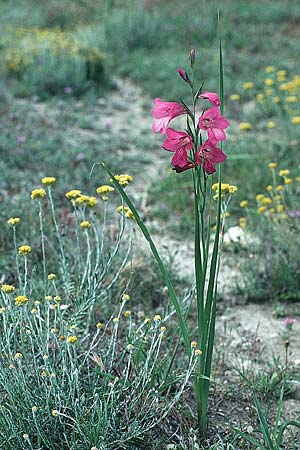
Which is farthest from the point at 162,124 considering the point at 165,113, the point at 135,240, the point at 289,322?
the point at 135,240

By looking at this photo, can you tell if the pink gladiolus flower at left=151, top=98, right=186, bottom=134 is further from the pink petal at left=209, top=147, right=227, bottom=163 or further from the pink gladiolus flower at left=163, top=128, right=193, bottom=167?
the pink petal at left=209, top=147, right=227, bottom=163

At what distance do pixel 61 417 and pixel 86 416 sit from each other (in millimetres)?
88

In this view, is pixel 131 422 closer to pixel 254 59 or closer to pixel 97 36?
pixel 254 59

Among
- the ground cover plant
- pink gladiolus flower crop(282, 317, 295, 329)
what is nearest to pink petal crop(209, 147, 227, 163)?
the ground cover plant

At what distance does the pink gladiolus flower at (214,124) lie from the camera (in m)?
2.18

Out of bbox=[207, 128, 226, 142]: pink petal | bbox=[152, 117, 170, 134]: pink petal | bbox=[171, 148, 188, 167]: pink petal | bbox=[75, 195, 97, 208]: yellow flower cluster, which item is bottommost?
bbox=[75, 195, 97, 208]: yellow flower cluster

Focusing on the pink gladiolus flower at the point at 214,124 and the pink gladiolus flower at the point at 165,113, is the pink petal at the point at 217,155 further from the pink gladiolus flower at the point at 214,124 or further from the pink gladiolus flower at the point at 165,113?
the pink gladiolus flower at the point at 165,113

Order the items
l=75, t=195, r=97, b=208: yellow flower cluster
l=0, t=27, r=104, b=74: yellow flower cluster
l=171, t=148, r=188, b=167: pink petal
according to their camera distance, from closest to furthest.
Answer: l=171, t=148, r=188, b=167: pink petal
l=75, t=195, r=97, b=208: yellow flower cluster
l=0, t=27, r=104, b=74: yellow flower cluster

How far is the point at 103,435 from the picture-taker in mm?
2293

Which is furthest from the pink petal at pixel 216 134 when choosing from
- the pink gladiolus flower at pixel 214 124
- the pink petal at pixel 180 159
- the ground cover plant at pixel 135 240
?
the ground cover plant at pixel 135 240

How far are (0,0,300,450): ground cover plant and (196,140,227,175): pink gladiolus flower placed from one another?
21.5 inches

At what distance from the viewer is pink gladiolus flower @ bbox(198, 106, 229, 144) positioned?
218 cm

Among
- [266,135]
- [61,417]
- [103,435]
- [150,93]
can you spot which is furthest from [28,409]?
[150,93]

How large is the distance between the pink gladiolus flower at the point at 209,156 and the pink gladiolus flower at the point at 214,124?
22 millimetres
